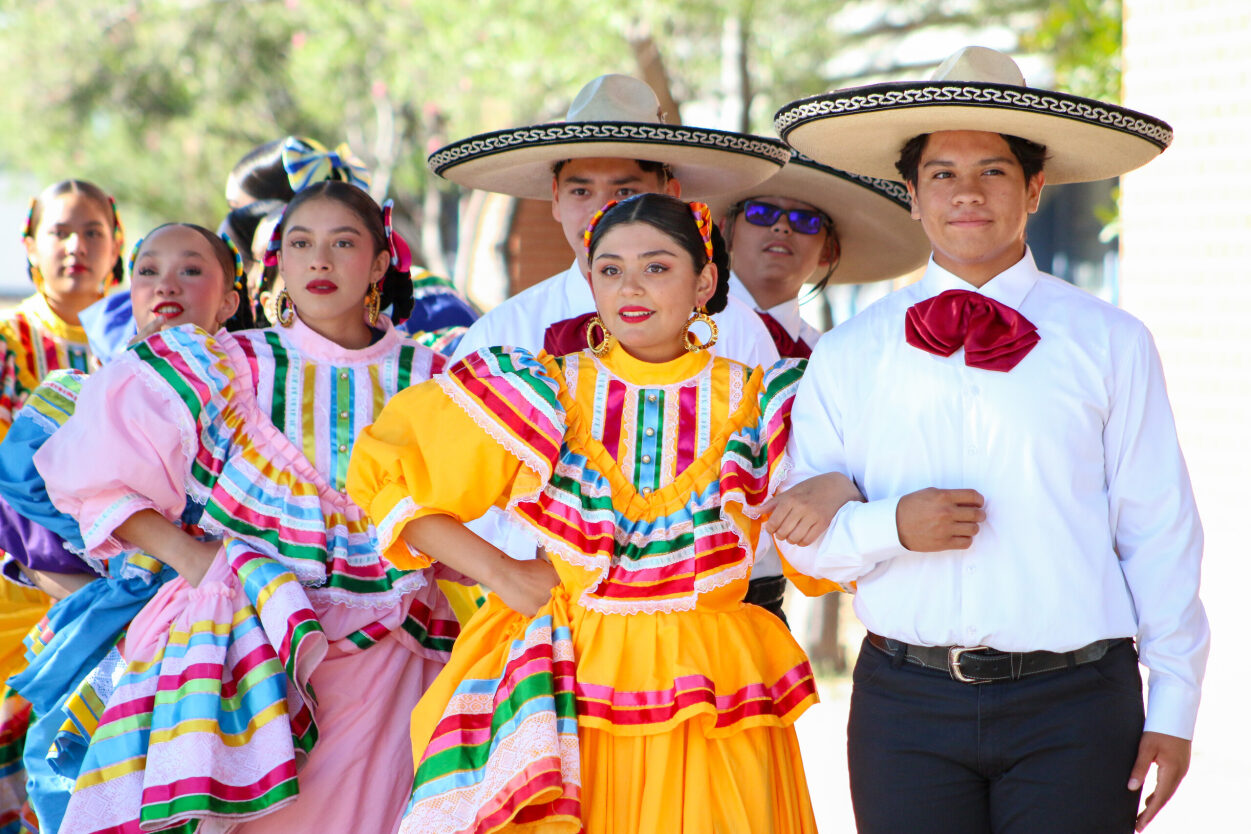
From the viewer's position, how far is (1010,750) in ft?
7.89

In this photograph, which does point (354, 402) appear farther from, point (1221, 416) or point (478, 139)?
point (1221, 416)

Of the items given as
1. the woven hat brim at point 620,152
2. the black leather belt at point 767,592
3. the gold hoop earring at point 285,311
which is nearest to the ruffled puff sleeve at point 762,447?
the black leather belt at point 767,592

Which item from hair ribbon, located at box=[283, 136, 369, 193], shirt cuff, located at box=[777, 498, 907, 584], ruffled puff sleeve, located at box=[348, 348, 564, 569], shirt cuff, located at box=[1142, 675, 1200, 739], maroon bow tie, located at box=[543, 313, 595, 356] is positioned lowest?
shirt cuff, located at box=[1142, 675, 1200, 739]

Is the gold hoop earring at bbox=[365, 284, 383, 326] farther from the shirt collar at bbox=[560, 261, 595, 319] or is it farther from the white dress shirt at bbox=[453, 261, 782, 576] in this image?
the shirt collar at bbox=[560, 261, 595, 319]

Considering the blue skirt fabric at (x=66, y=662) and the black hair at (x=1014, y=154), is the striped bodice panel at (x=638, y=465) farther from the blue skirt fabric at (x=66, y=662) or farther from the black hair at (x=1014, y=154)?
the blue skirt fabric at (x=66, y=662)

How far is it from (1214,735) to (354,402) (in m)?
3.72

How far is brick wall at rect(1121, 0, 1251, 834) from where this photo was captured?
4.99 meters

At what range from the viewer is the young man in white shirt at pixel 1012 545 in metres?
2.40

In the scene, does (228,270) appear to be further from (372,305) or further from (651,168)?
(651,168)

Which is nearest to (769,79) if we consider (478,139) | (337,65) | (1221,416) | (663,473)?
(337,65)

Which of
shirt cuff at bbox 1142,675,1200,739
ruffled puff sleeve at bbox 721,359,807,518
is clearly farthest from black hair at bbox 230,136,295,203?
shirt cuff at bbox 1142,675,1200,739

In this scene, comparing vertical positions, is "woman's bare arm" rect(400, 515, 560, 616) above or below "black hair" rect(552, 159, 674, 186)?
below

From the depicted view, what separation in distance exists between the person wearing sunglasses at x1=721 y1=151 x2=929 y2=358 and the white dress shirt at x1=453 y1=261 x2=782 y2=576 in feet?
1.26

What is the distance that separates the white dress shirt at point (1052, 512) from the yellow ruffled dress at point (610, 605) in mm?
275
